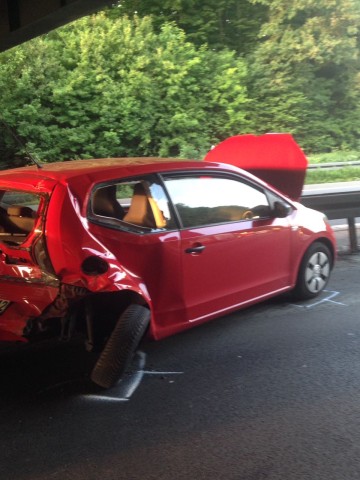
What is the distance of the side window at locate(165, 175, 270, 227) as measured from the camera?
4355 millimetres

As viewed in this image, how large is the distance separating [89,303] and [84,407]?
2.26ft

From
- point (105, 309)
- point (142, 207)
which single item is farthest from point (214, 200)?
point (105, 309)

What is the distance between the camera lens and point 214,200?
4.67 meters

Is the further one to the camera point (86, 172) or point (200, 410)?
point (86, 172)

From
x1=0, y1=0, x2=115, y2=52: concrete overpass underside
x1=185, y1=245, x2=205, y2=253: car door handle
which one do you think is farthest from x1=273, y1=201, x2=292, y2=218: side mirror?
x1=0, y1=0, x2=115, y2=52: concrete overpass underside

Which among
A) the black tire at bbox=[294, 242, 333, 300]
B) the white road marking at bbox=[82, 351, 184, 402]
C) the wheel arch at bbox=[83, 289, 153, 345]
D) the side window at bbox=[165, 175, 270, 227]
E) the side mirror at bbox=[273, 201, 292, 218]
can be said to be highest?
the side window at bbox=[165, 175, 270, 227]

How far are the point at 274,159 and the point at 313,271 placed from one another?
2.08 meters

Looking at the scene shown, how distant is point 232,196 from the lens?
15.9 feet

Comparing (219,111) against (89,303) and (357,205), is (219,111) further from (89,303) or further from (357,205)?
(89,303)

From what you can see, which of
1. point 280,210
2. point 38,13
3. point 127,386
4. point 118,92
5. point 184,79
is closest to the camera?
point 127,386

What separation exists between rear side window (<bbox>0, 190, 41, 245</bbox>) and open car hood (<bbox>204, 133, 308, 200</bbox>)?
3.70m

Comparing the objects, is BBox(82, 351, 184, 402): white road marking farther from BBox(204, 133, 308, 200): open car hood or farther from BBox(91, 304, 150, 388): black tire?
BBox(204, 133, 308, 200): open car hood

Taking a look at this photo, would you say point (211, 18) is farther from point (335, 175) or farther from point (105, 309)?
point (105, 309)

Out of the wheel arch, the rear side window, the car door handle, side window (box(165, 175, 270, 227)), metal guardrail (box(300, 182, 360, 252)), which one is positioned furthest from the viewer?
metal guardrail (box(300, 182, 360, 252))
